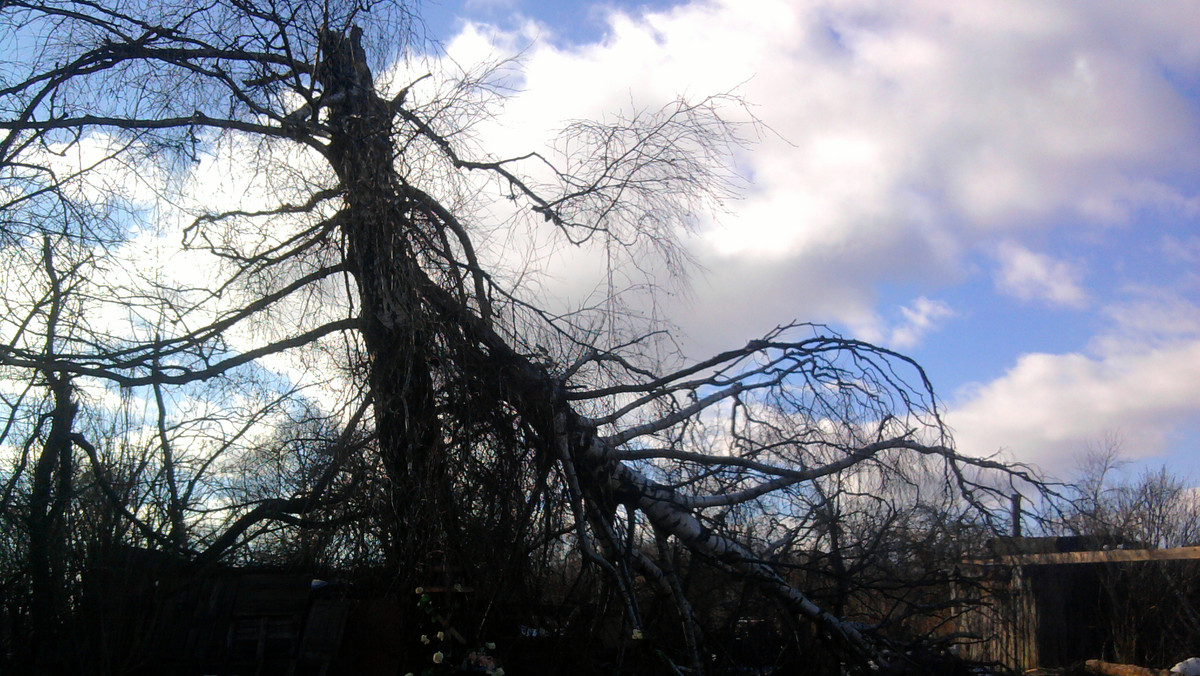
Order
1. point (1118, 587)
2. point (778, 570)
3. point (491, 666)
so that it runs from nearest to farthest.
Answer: point (491, 666) → point (778, 570) → point (1118, 587)

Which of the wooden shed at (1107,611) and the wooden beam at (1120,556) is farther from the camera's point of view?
the wooden shed at (1107,611)

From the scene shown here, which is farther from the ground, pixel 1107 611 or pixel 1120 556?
pixel 1120 556

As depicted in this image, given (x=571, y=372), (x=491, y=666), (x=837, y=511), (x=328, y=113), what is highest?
(x=328, y=113)

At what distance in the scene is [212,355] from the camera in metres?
7.30

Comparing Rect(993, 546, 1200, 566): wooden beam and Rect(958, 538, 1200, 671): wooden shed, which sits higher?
Rect(993, 546, 1200, 566): wooden beam

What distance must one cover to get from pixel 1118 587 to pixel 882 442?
12.1 metres

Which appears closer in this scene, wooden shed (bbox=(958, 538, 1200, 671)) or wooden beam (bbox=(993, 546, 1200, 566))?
wooden beam (bbox=(993, 546, 1200, 566))

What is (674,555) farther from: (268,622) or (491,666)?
(268,622)

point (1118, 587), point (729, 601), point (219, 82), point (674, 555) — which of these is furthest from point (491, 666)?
point (1118, 587)

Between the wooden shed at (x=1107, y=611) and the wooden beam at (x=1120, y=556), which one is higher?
the wooden beam at (x=1120, y=556)

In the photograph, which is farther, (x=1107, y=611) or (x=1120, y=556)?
(x=1107, y=611)

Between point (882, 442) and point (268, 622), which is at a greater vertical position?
point (882, 442)

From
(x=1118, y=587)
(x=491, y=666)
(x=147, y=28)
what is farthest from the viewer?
(x=1118, y=587)

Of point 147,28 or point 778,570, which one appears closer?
point 147,28
